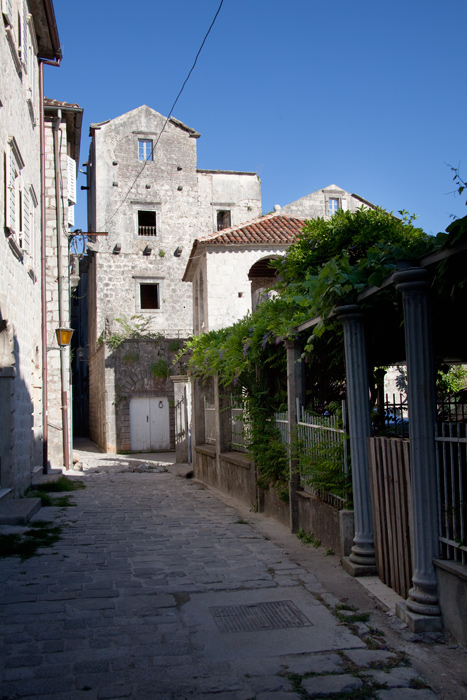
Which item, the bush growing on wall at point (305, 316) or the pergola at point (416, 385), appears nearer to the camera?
the pergola at point (416, 385)

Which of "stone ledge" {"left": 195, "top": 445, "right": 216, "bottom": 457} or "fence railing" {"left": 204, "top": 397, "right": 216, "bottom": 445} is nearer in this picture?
"stone ledge" {"left": 195, "top": 445, "right": 216, "bottom": 457}

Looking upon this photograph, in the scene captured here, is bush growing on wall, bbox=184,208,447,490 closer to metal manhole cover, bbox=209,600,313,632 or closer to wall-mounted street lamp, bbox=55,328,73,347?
metal manhole cover, bbox=209,600,313,632

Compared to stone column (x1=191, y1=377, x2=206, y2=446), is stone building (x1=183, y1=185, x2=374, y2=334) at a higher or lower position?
higher

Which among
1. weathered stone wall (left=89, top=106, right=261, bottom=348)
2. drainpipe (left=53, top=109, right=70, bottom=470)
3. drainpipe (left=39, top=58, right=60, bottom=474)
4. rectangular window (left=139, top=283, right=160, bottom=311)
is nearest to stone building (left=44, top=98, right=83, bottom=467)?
drainpipe (left=53, top=109, right=70, bottom=470)

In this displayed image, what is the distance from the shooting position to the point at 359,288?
4.97 metres

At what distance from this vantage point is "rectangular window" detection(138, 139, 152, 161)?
28.8 m

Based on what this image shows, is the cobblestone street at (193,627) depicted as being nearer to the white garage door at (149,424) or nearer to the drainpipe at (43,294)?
the drainpipe at (43,294)

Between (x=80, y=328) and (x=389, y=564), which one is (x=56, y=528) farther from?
(x=80, y=328)

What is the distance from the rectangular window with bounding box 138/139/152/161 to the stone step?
72.8ft

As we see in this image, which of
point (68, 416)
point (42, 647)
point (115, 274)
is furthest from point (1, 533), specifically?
point (115, 274)

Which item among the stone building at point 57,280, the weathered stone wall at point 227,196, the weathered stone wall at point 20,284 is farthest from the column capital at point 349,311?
the weathered stone wall at point 227,196

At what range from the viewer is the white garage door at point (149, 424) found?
24750mm

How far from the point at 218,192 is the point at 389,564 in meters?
26.6

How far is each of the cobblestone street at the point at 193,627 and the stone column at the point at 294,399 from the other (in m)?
0.51
